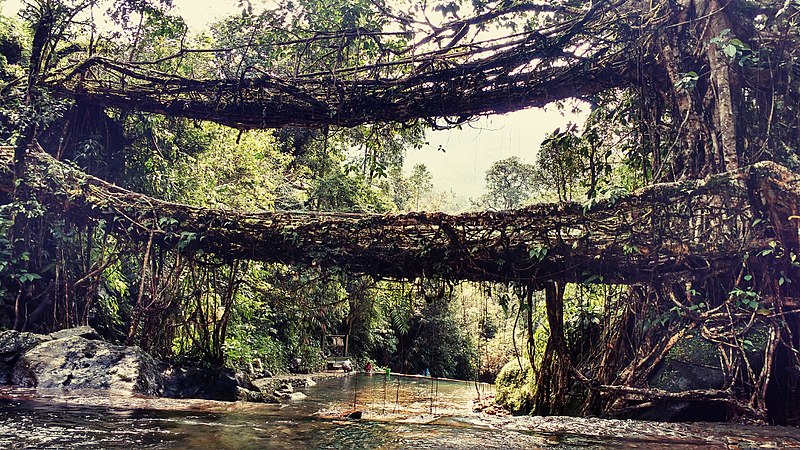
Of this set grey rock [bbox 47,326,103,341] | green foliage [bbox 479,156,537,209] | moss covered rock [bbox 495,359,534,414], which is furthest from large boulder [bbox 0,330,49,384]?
green foliage [bbox 479,156,537,209]

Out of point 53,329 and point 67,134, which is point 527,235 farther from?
point 67,134

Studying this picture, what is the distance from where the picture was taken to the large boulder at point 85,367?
5266 mm

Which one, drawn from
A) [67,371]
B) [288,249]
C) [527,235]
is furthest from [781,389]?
[67,371]

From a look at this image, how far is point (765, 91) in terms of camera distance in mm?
5797

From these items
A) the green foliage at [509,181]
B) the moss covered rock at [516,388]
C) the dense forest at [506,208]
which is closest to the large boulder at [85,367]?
the dense forest at [506,208]

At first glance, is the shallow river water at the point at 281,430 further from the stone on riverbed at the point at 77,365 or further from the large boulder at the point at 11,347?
the large boulder at the point at 11,347

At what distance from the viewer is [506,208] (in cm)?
668

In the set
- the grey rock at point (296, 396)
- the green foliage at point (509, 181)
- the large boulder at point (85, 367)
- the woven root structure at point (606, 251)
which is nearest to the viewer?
the woven root structure at point (606, 251)

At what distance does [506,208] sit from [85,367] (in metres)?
4.82

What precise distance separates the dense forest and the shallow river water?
1.70m

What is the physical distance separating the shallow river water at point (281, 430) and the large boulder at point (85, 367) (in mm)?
527

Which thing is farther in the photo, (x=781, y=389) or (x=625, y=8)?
(x=625, y=8)

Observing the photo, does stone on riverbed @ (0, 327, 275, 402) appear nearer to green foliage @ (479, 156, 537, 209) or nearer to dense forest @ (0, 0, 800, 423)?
dense forest @ (0, 0, 800, 423)

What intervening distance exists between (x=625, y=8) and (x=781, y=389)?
4.35 meters
